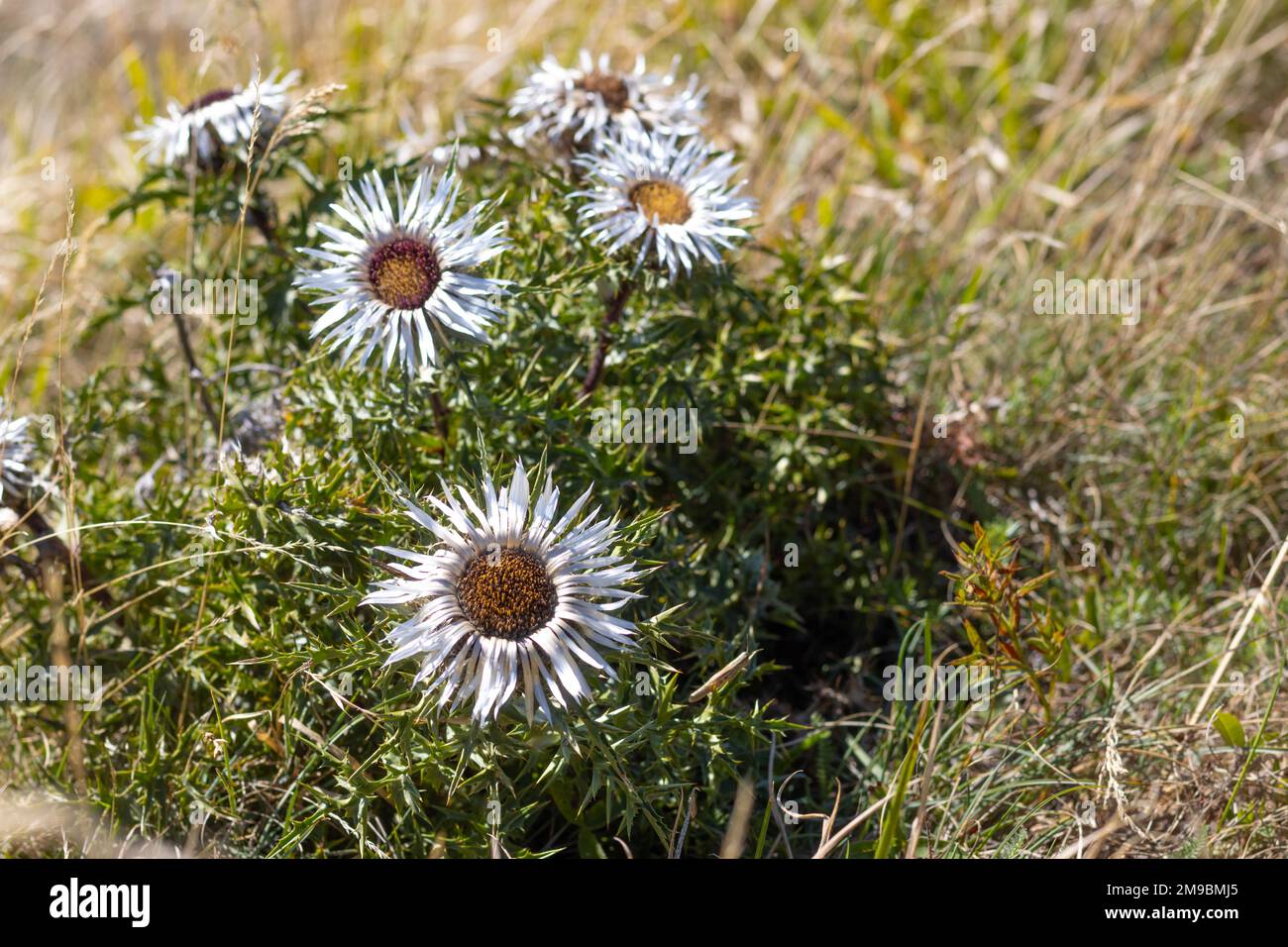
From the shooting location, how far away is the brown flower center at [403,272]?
2010mm

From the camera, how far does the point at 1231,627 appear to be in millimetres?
2617

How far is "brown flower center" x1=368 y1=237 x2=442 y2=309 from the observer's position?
79.1 inches

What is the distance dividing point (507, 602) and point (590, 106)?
1.40 metres

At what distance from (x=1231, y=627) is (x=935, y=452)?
0.86 metres

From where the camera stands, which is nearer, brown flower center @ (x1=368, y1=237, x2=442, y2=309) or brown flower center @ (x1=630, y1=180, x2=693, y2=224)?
brown flower center @ (x1=368, y1=237, x2=442, y2=309)

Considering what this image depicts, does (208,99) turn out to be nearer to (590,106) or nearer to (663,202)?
(590,106)

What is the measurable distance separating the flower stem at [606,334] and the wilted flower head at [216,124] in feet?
3.13

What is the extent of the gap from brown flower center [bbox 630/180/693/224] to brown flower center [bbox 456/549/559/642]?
2.67 ft

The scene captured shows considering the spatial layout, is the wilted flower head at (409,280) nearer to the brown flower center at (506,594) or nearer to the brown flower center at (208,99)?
Result: the brown flower center at (506,594)

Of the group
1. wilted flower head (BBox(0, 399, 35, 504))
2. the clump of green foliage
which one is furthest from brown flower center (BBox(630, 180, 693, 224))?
wilted flower head (BBox(0, 399, 35, 504))

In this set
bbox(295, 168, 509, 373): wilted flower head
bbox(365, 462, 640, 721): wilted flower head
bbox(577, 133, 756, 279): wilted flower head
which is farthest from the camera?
bbox(577, 133, 756, 279): wilted flower head

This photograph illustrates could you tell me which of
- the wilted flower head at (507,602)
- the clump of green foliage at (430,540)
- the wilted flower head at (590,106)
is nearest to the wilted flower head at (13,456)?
the clump of green foliage at (430,540)

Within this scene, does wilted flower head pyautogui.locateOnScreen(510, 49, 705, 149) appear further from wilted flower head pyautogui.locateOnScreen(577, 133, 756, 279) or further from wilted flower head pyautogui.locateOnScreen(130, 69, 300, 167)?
wilted flower head pyautogui.locateOnScreen(130, 69, 300, 167)

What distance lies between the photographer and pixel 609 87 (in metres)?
2.68
